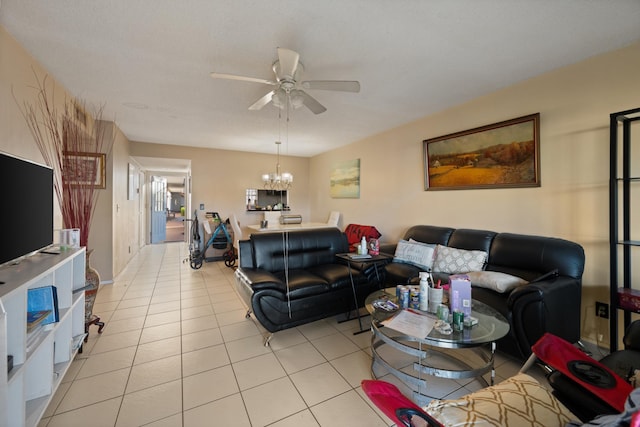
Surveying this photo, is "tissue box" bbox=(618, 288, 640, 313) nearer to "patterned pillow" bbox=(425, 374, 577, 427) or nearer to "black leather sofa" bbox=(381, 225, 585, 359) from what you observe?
"black leather sofa" bbox=(381, 225, 585, 359)

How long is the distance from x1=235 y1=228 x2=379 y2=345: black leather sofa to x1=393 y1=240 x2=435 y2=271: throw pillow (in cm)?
46

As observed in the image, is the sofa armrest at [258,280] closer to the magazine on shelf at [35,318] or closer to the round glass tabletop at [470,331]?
the round glass tabletop at [470,331]

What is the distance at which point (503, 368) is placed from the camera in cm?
205

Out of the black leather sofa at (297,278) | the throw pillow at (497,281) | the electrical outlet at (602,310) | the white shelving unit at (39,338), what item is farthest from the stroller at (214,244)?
the electrical outlet at (602,310)

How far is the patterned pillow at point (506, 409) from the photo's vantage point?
105 cm

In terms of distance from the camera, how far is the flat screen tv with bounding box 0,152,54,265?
4.42 feet

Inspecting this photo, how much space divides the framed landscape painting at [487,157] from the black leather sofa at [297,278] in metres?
1.63

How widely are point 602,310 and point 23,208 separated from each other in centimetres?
434

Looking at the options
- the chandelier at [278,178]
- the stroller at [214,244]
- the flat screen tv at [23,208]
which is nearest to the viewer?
the flat screen tv at [23,208]

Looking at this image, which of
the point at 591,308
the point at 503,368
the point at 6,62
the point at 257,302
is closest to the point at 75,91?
the point at 6,62

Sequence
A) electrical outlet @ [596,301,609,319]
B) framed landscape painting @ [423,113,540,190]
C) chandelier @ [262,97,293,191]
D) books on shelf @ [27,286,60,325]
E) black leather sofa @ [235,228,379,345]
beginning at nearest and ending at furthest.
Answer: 1. books on shelf @ [27,286,60,325]
2. electrical outlet @ [596,301,609,319]
3. black leather sofa @ [235,228,379,345]
4. framed landscape painting @ [423,113,540,190]
5. chandelier @ [262,97,293,191]

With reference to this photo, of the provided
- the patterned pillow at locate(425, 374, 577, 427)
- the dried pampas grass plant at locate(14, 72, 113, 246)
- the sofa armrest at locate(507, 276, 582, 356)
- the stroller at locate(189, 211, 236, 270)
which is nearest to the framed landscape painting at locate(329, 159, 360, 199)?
the stroller at locate(189, 211, 236, 270)

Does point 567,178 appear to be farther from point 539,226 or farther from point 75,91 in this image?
point 75,91

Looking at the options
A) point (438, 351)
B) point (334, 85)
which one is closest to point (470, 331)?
point (438, 351)
